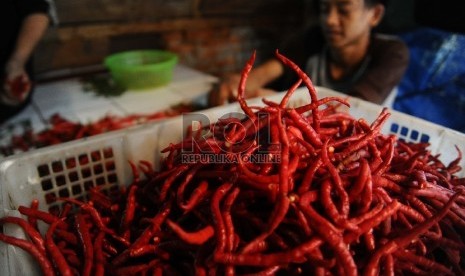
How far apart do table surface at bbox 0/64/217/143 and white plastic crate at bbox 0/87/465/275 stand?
84 cm

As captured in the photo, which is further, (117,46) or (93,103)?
(117,46)

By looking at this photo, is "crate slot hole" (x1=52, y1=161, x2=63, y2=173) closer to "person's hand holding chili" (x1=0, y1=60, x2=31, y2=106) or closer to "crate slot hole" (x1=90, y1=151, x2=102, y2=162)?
"crate slot hole" (x1=90, y1=151, x2=102, y2=162)

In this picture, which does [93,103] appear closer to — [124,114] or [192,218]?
[124,114]

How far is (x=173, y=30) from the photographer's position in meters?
4.05

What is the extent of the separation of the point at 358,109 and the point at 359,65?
1.06 m

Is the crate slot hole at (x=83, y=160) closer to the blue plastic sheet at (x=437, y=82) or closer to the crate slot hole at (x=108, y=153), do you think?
the crate slot hole at (x=108, y=153)

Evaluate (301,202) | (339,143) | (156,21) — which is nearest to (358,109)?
(339,143)

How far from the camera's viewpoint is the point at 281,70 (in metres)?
2.83

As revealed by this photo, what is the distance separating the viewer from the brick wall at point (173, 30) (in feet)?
11.2

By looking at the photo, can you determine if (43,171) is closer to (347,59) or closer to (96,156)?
(96,156)

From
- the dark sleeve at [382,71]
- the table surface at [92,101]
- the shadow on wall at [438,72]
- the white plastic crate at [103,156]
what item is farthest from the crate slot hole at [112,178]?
the shadow on wall at [438,72]

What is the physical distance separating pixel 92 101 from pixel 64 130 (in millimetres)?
548

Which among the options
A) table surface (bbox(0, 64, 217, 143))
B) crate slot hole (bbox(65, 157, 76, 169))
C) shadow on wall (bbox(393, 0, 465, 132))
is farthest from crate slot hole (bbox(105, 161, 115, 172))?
shadow on wall (bbox(393, 0, 465, 132))

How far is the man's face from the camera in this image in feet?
7.00
